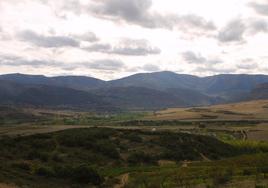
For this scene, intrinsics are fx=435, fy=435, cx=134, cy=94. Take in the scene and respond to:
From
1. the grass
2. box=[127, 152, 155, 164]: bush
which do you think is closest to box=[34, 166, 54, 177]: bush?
the grass

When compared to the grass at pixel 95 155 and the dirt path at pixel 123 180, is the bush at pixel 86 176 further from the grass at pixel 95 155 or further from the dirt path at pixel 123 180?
the dirt path at pixel 123 180

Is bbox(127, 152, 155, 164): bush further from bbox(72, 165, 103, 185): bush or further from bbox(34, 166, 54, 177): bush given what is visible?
bbox(72, 165, 103, 185): bush

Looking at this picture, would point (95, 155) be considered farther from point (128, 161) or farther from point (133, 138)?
point (133, 138)

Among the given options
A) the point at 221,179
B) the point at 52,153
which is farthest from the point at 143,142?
the point at 221,179

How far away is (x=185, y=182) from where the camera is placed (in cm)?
3116

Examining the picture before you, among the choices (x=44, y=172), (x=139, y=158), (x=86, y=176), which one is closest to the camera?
(x=86, y=176)

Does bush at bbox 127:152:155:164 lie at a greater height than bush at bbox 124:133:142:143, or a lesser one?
lesser

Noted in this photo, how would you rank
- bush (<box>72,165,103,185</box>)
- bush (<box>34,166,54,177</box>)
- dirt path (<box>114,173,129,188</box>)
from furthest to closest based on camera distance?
bush (<box>34,166,54,177</box>) → bush (<box>72,165,103,185</box>) → dirt path (<box>114,173,129,188</box>)

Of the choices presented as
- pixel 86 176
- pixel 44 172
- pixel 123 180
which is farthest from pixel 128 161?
pixel 86 176

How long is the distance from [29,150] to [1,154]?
4.56 m

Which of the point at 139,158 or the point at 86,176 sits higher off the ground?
the point at 86,176

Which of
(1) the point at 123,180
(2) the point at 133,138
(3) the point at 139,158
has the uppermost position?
(2) the point at 133,138

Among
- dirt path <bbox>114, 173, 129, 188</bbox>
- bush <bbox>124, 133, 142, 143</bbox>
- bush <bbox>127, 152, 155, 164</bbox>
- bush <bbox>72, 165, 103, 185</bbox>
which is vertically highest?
bush <bbox>124, 133, 142, 143</bbox>

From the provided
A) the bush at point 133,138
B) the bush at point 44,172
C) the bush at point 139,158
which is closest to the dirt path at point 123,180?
the bush at point 44,172
